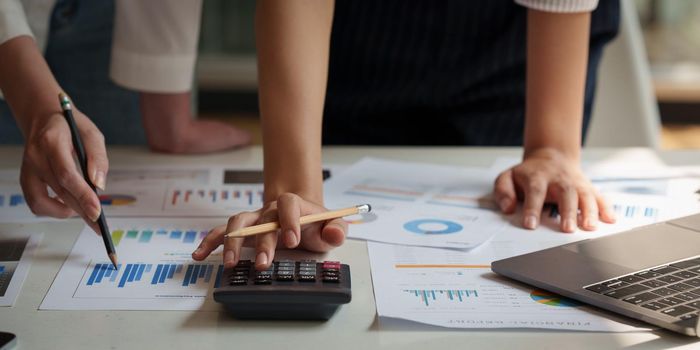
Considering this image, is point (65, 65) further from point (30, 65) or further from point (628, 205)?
point (628, 205)

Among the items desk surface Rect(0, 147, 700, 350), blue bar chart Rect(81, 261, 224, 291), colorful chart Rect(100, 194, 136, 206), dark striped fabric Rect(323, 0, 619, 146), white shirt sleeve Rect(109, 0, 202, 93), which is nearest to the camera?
desk surface Rect(0, 147, 700, 350)

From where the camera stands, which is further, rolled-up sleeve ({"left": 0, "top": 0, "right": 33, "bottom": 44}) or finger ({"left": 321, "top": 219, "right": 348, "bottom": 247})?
rolled-up sleeve ({"left": 0, "top": 0, "right": 33, "bottom": 44})

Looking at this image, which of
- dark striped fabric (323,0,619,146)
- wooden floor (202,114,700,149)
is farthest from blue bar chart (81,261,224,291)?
wooden floor (202,114,700,149)

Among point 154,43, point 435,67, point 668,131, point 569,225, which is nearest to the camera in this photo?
point 569,225

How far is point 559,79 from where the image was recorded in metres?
1.04

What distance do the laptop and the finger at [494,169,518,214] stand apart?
0.14 metres

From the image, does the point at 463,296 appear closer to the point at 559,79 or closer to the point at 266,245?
the point at 266,245

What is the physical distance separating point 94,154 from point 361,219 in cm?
28

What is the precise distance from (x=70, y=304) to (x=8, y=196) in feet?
1.13

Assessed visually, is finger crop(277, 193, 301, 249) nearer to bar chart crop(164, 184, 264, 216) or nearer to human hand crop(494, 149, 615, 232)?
bar chart crop(164, 184, 264, 216)

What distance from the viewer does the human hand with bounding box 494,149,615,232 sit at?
0.88 meters

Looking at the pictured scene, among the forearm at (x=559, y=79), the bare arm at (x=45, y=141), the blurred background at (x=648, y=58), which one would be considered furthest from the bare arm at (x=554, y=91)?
the blurred background at (x=648, y=58)

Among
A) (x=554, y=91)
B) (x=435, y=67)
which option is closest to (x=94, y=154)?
(x=554, y=91)

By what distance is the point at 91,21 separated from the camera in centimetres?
136
